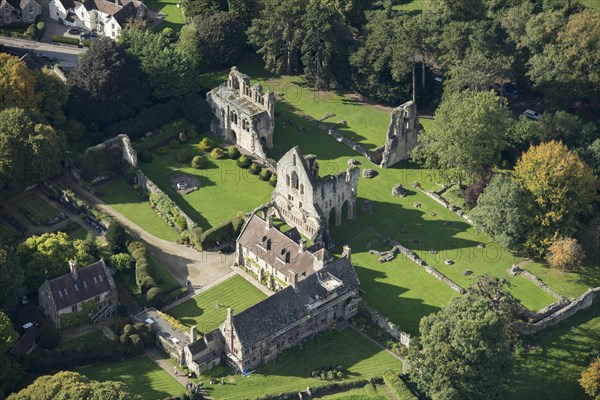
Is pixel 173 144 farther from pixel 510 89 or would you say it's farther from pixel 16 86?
pixel 510 89

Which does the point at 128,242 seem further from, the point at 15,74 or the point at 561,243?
the point at 561,243

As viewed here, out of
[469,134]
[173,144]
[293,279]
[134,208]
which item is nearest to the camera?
[293,279]

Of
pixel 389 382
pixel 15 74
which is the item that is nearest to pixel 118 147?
pixel 15 74

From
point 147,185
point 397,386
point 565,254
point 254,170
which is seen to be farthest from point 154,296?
point 565,254

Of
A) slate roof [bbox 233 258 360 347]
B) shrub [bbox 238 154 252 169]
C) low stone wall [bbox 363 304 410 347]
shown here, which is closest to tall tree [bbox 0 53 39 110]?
shrub [bbox 238 154 252 169]

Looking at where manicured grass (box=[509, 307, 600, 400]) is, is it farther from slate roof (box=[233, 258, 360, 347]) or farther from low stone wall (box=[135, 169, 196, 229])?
low stone wall (box=[135, 169, 196, 229])

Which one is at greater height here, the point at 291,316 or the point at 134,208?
the point at 134,208

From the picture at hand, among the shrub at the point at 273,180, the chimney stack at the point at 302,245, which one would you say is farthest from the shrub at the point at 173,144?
the chimney stack at the point at 302,245
